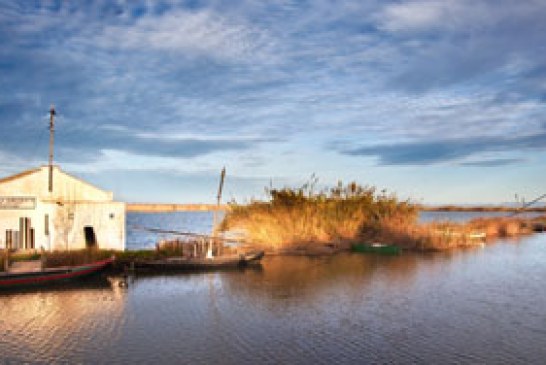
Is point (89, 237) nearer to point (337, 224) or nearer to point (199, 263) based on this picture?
point (199, 263)

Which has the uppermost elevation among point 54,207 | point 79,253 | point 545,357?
point 54,207

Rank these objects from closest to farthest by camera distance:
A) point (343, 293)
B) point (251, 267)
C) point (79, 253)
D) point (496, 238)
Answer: point (343, 293)
point (79, 253)
point (251, 267)
point (496, 238)

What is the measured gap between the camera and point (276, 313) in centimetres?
1728

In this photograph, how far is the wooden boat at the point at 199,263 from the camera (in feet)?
85.8

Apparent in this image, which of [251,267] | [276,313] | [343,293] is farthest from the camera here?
[251,267]

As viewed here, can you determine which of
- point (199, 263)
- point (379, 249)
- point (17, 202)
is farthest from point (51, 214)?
point (379, 249)

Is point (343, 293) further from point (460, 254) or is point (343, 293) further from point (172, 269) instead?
point (460, 254)

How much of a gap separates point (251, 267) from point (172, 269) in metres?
3.98

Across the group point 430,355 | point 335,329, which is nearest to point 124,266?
point 335,329

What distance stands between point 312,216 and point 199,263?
11.0 m

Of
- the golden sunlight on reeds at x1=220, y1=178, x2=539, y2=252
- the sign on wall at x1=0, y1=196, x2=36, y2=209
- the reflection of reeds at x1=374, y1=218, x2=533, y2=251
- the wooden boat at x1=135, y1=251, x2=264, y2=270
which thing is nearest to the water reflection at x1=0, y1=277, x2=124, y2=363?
the wooden boat at x1=135, y1=251, x2=264, y2=270

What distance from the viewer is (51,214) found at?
27.6m

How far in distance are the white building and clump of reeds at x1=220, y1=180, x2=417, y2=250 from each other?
9.49m

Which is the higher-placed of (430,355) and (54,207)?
(54,207)
